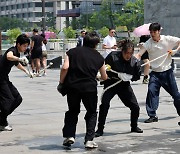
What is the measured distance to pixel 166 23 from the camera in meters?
29.1

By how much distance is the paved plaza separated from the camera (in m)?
7.30

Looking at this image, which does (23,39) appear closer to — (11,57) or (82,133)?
(11,57)

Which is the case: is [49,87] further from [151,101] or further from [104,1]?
[104,1]

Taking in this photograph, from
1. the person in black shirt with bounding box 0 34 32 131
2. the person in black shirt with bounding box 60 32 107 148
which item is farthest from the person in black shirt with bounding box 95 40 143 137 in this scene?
the person in black shirt with bounding box 0 34 32 131

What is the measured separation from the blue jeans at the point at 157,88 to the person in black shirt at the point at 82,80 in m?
2.22

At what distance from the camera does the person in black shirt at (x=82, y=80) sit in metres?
7.23

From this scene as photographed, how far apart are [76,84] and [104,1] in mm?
86776

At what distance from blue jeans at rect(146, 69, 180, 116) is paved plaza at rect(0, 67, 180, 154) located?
0.29m

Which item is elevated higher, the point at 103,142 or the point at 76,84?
the point at 76,84

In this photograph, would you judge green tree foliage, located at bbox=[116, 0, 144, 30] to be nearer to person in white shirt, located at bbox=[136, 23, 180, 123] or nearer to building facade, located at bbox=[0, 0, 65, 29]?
building facade, located at bbox=[0, 0, 65, 29]

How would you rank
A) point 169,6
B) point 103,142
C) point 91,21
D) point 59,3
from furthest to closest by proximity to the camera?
1. point 59,3
2. point 91,21
3. point 169,6
4. point 103,142

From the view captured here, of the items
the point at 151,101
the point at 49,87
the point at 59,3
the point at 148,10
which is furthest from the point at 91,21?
the point at 151,101

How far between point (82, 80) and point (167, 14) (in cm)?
2244

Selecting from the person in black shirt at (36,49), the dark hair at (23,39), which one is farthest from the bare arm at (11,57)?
the person in black shirt at (36,49)
